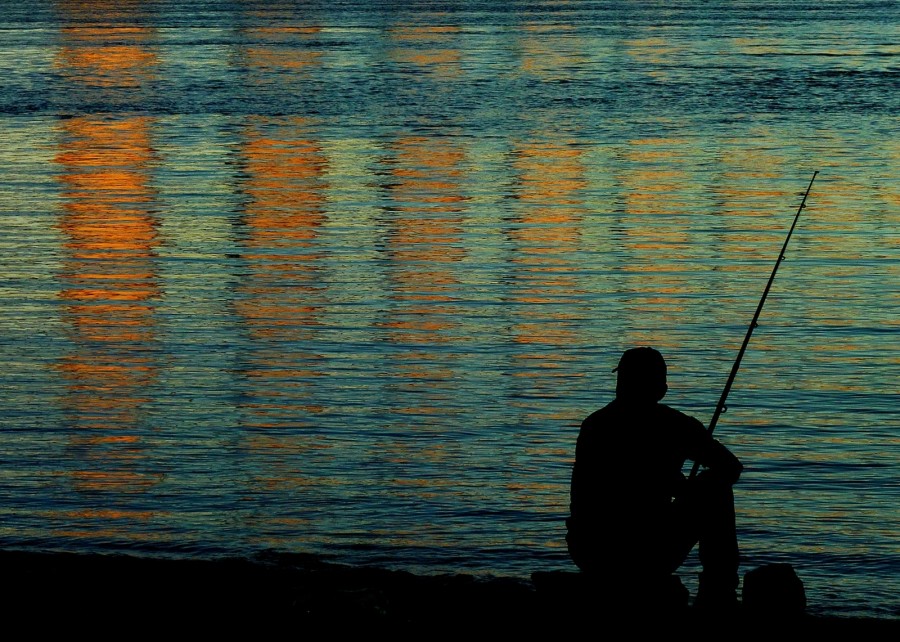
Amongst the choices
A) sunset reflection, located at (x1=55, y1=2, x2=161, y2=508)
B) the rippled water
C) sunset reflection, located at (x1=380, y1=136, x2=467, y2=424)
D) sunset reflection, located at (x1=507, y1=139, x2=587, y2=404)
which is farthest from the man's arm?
sunset reflection, located at (x1=507, y1=139, x2=587, y2=404)

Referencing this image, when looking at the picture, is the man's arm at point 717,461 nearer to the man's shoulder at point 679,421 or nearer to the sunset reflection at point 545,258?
the man's shoulder at point 679,421

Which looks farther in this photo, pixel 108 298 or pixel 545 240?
pixel 545 240

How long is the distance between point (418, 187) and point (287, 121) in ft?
33.1

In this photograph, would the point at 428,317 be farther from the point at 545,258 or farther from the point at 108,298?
the point at 108,298

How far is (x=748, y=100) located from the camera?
1341 inches

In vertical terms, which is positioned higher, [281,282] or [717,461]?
[281,282]

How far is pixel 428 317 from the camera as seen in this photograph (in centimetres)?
1401

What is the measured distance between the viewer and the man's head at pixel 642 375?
5.50 meters

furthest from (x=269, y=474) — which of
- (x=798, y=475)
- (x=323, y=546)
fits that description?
(x=798, y=475)

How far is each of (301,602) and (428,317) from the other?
786 cm

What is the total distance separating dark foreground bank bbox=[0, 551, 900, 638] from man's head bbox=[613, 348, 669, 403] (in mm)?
721

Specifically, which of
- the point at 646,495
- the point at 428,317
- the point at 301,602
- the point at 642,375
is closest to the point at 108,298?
the point at 428,317

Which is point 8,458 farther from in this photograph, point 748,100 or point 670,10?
point 670,10

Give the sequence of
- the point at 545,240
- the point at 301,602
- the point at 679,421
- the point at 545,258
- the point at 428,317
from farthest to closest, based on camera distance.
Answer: the point at 545,240
the point at 545,258
the point at 428,317
the point at 301,602
the point at 679,421
